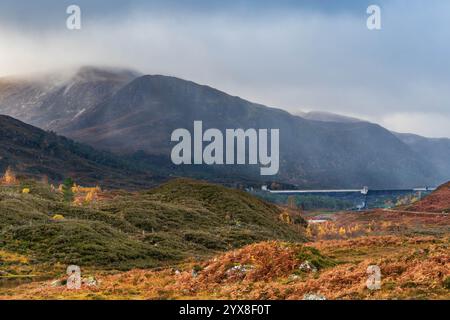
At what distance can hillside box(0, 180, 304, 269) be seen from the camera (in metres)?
80.9

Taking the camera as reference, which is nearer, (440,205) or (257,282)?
(257,282)

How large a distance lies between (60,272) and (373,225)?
416 feet

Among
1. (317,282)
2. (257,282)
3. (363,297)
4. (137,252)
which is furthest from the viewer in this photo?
(137,252)

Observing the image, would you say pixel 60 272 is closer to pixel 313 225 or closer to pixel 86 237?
pixel 86 237

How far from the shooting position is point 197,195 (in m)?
173

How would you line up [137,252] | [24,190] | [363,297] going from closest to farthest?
1. [363,297]
2. [137,252]
3. [24,190]

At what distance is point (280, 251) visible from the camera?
1737 inches

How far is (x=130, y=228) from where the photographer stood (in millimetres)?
111750

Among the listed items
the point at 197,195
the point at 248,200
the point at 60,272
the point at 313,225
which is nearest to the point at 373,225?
the point at 313,225

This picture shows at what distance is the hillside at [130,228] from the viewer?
80.9 m

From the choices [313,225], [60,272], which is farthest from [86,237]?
[313,225]
